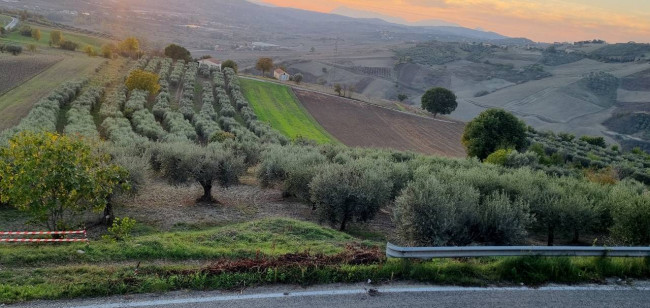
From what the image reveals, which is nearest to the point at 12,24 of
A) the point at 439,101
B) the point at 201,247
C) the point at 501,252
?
the point at 439,101

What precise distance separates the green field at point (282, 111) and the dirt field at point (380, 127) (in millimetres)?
1843

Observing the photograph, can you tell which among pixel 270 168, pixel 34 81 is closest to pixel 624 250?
pixel 270 168

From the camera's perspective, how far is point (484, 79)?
163750 mm

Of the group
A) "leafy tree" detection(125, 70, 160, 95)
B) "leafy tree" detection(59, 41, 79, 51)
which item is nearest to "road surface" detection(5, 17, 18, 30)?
"leafy tree" detection(59, 41, 79, 51)

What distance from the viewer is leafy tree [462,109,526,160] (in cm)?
4888

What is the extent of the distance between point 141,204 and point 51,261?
1044cm

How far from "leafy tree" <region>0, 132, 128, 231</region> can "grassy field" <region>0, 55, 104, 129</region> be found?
33.9 m

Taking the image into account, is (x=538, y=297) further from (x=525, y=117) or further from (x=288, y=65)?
(x=288, y=65)

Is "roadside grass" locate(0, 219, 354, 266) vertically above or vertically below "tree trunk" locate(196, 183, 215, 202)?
above

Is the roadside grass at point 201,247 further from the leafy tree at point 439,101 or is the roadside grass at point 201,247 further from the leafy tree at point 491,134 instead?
the leafy tree at point 439,101

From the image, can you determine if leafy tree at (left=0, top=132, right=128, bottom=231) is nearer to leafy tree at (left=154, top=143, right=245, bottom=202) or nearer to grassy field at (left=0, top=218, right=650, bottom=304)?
grassy field at (left=0, top=218, right=650, bottom=304)

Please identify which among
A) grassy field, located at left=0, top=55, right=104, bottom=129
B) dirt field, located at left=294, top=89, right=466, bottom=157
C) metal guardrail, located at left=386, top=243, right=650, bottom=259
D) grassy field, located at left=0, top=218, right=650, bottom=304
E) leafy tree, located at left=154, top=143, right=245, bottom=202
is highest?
metal guardrail, located at left=386, top=243, right=650, bottom=259

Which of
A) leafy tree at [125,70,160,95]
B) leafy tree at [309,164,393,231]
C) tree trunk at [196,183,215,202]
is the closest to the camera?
leafy tree at [309,164,393,231]

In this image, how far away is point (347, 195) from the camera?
17281 mm
